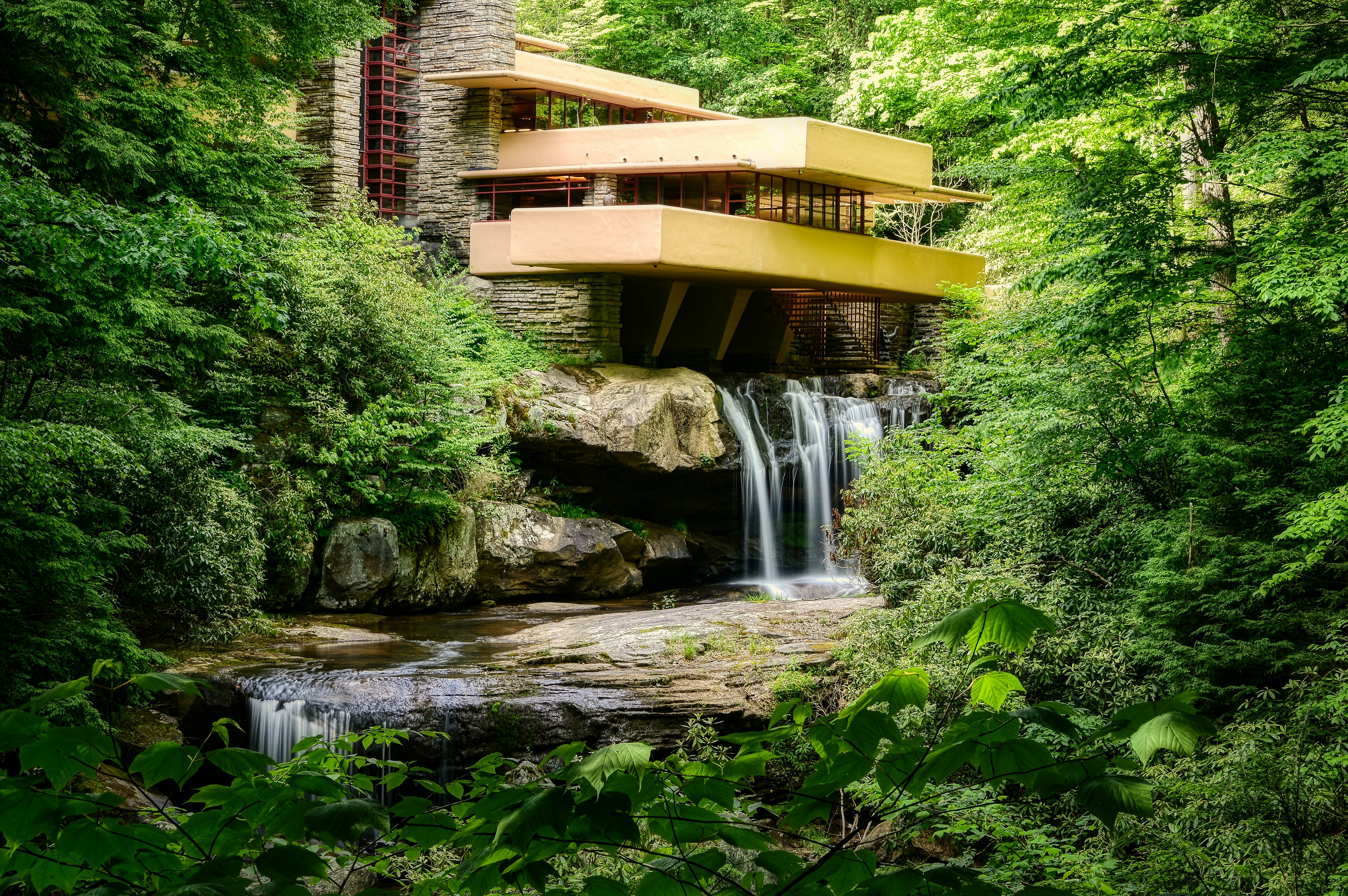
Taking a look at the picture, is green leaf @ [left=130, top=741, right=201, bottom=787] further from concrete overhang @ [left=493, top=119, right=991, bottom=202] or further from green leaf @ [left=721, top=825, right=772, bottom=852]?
concrete overhang @ [left=493, top=119, right=991, bottom=202]

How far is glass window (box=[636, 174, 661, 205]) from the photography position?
20.3 metres

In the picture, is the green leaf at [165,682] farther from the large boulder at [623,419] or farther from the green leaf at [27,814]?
the large boulder at [623,419]

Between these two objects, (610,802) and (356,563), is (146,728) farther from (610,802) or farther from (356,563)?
(610,802)

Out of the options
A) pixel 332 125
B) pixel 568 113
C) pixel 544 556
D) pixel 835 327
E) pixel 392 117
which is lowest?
pixel 544 556

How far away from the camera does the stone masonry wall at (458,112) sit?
2053 cm

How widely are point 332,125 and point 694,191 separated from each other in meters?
7.01

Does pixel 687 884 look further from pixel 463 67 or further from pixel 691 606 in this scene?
pixel 463 67

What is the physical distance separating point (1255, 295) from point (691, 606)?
23.4 feet

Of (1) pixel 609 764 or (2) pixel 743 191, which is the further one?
(2) pixel 743 191

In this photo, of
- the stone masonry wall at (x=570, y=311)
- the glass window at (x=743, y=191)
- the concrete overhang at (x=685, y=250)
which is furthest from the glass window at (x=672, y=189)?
the stone masonry wall at (x=570, y=311)

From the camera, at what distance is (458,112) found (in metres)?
20.9

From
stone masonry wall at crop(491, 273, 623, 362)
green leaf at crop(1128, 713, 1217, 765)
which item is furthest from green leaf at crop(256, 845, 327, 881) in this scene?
stone masonry wall at crop(491, 273, 623, 362)

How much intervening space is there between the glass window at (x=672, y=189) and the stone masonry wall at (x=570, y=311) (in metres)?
1.97

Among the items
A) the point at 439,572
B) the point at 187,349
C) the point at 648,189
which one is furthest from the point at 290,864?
the point at 648,189
